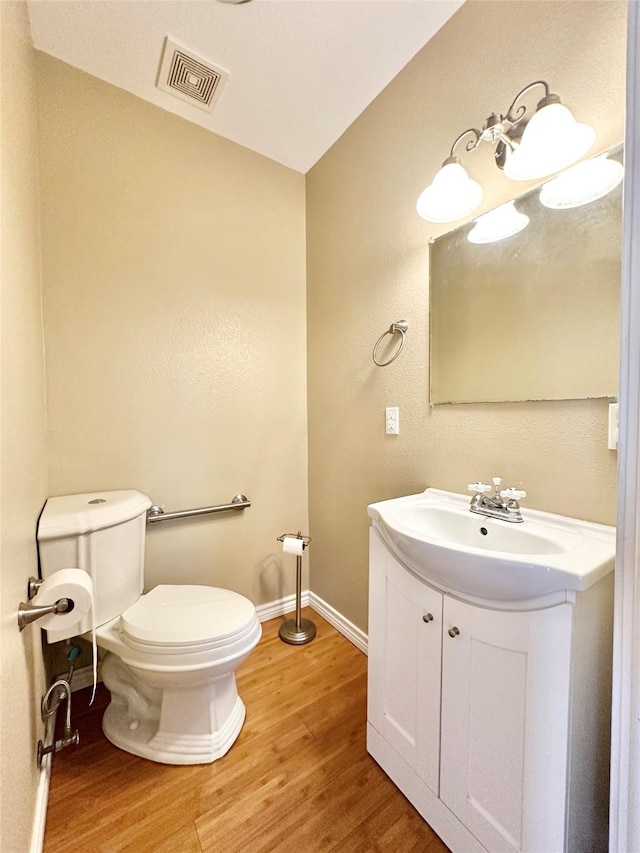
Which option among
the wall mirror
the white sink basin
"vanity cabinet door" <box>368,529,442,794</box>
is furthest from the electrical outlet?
"vanity cabinet door" <box>368,529,442,794</box>

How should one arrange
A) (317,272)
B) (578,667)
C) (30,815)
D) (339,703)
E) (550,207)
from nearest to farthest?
(578,667), (30,815), (550,207), (339,703), (317,272)

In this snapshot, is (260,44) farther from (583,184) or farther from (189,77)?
(583,184)

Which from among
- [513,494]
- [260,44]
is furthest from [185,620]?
[260,44]

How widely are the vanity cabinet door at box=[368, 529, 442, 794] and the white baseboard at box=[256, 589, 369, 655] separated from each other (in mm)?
532

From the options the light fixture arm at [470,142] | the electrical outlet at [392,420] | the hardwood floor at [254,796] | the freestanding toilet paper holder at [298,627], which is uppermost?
the light fixture arm at [470,142]

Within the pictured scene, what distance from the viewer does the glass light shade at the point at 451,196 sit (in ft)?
3.28

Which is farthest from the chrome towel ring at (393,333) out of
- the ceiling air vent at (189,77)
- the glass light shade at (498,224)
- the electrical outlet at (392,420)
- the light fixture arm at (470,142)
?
the ceiling air vent at (189,77)

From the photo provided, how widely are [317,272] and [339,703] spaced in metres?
2.03

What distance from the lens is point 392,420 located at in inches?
55.3

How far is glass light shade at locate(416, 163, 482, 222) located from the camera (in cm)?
100

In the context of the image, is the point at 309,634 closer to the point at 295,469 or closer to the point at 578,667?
the point at 295,469

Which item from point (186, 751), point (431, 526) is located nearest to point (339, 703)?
point (186, 751)

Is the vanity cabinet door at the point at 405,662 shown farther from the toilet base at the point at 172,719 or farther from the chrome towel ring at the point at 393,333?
the chrome towel ring at the point at 393,333

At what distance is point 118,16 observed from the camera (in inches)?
45.3
